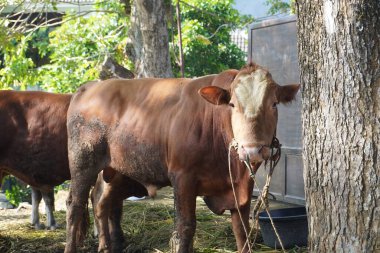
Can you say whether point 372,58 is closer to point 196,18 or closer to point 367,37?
point 367,37

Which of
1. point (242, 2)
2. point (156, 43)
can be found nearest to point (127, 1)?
point (156, 43)

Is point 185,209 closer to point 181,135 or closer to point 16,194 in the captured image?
point 181,135

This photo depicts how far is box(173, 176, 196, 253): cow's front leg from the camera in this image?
6.07m

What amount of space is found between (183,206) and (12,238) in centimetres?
304

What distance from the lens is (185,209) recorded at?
240 inches

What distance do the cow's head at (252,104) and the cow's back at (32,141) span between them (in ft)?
10.3

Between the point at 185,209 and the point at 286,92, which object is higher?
the point at 286,92

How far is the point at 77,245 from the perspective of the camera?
24.1 ft

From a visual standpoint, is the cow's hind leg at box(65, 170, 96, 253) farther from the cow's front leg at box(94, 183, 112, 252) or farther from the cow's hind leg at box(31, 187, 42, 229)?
the cow's hind leg at box(31, 187, 42, 229)

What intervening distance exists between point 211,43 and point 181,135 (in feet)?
35.6

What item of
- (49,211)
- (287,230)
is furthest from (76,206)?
(287,230)

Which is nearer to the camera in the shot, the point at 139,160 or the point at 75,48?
the point at 139,160

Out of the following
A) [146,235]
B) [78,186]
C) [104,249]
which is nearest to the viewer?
[78,186]

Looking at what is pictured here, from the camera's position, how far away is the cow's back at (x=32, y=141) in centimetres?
834
